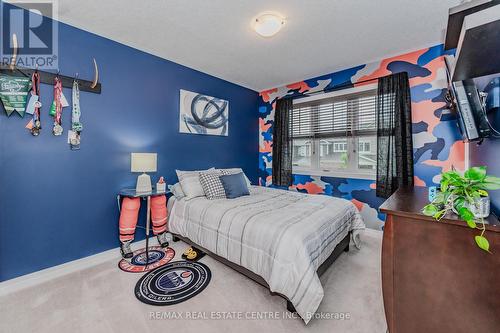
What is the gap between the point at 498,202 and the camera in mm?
995

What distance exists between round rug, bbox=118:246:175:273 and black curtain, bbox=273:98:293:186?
2377 mm

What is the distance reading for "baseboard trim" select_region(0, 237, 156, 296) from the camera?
184 centimetres

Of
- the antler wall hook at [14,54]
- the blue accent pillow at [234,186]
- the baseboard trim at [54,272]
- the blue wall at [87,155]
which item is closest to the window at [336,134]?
the blue accent pillow at [234,186]

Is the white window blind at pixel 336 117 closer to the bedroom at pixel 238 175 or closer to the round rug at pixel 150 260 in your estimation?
the bedroom at pixel 238 175

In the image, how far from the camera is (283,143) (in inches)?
159

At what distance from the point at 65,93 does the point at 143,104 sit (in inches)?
31.0

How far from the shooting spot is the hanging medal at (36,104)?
1.96 meters

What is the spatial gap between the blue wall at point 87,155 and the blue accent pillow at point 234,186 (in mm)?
843

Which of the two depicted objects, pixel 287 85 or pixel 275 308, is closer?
pixel 275 308

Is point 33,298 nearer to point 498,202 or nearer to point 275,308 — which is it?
point 275,308

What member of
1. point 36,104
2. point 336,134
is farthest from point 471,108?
point 36,104

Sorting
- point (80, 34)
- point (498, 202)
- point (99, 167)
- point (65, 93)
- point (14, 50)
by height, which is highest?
point (80, 34)

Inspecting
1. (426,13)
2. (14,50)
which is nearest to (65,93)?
(14,50)

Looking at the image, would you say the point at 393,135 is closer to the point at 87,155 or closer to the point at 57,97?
the point at 87,155
